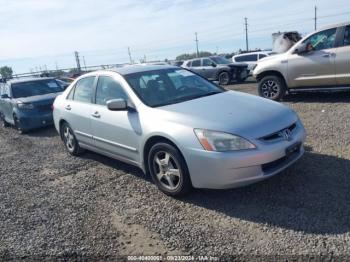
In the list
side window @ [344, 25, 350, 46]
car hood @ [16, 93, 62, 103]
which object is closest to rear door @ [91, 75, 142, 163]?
car hood @ [16, 93, 62, 103]

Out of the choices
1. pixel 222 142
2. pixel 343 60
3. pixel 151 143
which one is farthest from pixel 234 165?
pixel 343 60

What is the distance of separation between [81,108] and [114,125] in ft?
3.78

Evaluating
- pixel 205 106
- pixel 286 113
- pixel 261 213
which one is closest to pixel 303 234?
pixel 261 213

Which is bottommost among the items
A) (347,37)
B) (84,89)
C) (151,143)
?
(151,143)

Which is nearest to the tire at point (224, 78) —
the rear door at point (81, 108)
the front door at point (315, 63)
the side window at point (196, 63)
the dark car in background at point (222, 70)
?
the dark car in background at point (222, 70)

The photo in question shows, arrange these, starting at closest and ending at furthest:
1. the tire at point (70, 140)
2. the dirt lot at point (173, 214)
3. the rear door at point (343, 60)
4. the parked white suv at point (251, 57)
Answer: the dirt lot at point (173, 214), the tire at point (70, 140), the rear door at point (343, 60), the parked white suv at point (251, 57)

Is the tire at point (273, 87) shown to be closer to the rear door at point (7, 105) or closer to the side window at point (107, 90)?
the side window at point (107, 90)

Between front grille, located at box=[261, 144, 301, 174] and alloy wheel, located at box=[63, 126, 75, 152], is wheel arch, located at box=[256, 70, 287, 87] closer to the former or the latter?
front grille, located at box=[261, 144, 301, 174]

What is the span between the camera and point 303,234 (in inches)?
130

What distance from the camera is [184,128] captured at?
3963 millimetres

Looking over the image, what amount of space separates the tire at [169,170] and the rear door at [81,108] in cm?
166

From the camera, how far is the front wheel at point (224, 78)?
18141mm

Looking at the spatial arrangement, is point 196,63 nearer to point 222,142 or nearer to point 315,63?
point 315,63

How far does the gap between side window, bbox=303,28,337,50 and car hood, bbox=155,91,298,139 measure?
→ 4.81 metres
